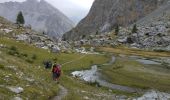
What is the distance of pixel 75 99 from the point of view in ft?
140

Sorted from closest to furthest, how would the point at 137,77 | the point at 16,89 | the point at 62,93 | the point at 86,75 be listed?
the point at 16,89, the point at 62,93, the point at 86,75, the point at 137,77

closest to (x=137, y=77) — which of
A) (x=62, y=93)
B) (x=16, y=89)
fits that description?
(x=62, y=93)

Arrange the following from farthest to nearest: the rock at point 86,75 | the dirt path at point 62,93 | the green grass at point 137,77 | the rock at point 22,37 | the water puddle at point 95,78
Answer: the rock at point 22,37 < the rock at point 86,75 < the green grass at point 137,77 < the water puddle at point 95,78 < the dirt path at point 62,93

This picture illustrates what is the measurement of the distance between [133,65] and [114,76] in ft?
73.2

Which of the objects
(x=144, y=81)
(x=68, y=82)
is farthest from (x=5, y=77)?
(x=144, y=81)

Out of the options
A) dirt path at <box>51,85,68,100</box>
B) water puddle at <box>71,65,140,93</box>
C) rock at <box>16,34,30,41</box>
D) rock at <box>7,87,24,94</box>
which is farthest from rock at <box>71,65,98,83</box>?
rock at <box>16,34,30,41</box>

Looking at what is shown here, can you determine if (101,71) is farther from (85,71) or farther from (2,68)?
(2,68)

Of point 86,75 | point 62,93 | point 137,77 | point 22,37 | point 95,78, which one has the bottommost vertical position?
point 137,77

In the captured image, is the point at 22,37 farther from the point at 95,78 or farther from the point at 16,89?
the point at 16,89

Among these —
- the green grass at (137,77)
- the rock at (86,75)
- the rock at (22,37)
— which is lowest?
the green grass at (137,77)


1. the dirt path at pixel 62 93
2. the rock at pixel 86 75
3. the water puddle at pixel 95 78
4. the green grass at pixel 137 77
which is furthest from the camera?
the rock at pixel 86 75

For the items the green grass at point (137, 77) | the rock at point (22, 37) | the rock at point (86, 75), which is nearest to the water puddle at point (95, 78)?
the rock at point (86, 75)

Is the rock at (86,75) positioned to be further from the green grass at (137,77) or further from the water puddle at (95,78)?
the green grass at (137,77)

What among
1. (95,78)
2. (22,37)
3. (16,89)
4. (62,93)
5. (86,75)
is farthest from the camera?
(22,37)
